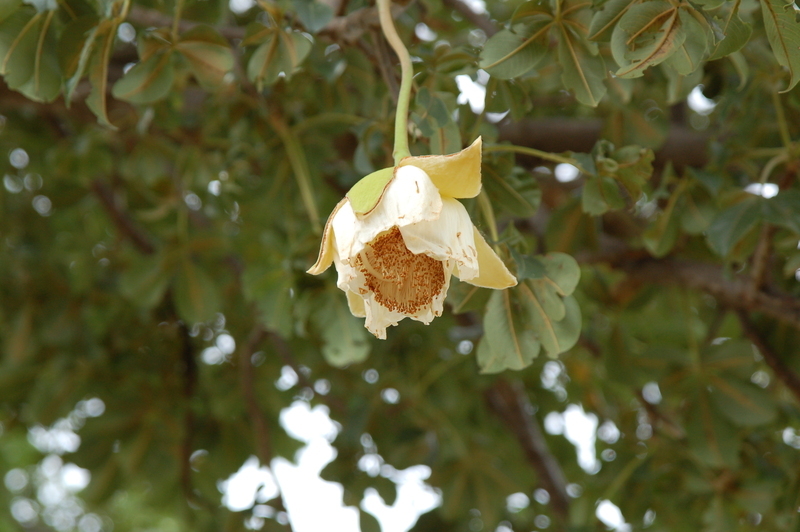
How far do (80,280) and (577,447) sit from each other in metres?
2.10

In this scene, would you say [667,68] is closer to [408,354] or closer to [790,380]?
[790,380]

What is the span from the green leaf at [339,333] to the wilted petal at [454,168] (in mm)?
743

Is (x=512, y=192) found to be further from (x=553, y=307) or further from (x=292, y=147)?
(x=292, y=147)

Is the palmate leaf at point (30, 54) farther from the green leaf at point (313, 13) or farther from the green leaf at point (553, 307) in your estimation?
the green leaf at point (553, 307)

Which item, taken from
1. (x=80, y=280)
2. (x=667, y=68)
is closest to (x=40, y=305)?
(x=80, y=280)

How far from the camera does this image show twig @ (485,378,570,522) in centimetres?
255

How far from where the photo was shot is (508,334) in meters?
1.18

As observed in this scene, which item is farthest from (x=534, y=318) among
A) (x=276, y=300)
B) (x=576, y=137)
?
(x=576, y=137)

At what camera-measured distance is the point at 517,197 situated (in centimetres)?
126

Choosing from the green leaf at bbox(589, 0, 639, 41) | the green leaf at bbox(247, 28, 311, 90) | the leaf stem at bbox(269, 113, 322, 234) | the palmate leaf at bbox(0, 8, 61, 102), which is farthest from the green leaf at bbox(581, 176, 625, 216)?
the palmate leaf at bbox(0, 8, 61, 102)

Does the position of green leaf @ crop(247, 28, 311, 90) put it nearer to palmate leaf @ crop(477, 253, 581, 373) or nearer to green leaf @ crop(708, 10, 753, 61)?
palmate leaf @ crop(477, 253, 581, 373)

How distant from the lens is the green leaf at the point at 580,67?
119 cm

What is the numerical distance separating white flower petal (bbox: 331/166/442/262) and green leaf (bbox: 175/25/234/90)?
708mm

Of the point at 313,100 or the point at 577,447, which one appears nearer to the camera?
the point at 313,100
